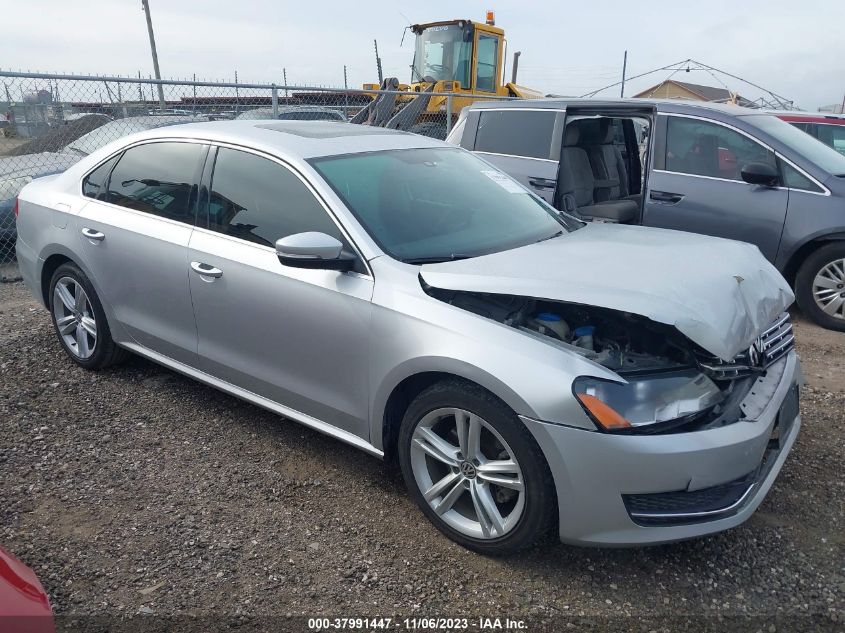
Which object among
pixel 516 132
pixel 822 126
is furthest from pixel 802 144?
pixel 822 126

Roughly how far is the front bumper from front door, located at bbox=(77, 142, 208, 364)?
6.94 ft

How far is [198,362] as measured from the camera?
3.65 metres

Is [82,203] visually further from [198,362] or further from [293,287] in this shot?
[293,287]

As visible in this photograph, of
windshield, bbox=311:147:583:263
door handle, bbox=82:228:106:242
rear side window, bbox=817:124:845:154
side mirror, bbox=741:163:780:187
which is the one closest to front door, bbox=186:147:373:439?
windshield, bbox=311:147:583:263

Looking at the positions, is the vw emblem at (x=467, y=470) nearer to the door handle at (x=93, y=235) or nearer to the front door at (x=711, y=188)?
the door handle at (x=93, y=235)

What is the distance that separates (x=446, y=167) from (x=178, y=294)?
1.57 m

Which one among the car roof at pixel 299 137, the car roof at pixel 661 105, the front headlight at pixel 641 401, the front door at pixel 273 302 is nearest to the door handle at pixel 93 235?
the car roof at pixel 299 137

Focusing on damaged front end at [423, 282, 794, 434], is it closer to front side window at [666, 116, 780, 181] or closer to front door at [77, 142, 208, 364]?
front door at [77, 142, 208, 364]

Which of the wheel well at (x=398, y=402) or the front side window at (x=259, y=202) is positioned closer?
the wheel well at (x=398, y=402)

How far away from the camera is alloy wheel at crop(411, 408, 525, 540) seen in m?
2.59

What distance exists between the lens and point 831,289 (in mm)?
5410

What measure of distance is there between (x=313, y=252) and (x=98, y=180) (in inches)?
82.2

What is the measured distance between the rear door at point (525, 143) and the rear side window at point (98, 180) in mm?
3436

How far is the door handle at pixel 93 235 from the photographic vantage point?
3963mm
